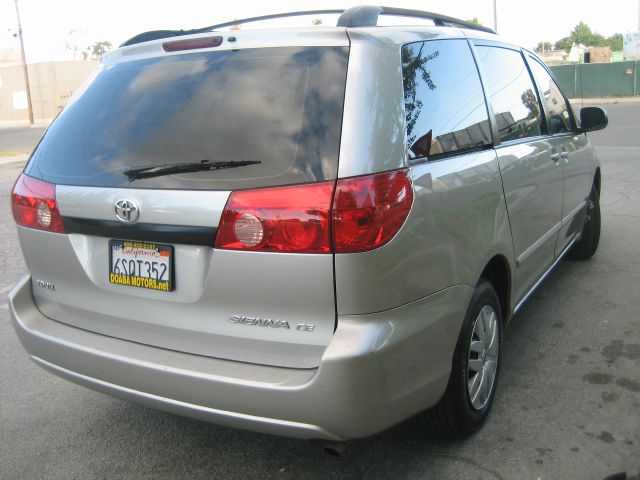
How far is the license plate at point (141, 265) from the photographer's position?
2.36 m

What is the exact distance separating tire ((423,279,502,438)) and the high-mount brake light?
150 cm

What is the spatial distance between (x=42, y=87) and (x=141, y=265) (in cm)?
5342

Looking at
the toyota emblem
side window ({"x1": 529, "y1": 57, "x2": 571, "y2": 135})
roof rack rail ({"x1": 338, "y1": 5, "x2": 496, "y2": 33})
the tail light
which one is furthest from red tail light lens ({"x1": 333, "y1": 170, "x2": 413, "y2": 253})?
side window ({"x1": 529, "y1": 57, "x2": 571, "y2": 135})

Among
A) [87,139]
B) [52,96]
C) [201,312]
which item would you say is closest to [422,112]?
[201,312]

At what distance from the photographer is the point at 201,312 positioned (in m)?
2.33

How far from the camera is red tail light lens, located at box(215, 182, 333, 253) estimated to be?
213cm

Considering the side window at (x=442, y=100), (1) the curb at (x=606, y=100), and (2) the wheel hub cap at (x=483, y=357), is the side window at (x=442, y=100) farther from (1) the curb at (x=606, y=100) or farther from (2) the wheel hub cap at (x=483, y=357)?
(1) the curb at (x=606, y=100)

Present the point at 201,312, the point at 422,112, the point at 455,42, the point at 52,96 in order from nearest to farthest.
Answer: the point at 201,312, the point at 422,112, the point at 455,42, the point at 52,96

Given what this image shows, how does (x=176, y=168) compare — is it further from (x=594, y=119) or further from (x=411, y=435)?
(x=594, y=119)

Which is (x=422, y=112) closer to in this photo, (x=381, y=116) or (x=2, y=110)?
(x=381, y=116)

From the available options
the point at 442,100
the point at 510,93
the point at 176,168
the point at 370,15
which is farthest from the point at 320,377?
the point at 510,93

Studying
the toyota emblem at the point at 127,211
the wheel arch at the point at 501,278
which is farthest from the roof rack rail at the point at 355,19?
the wheel arch at the point at 501,278

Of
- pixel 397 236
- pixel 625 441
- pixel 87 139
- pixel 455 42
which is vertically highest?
pixel 455 42

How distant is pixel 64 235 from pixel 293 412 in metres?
1.22
